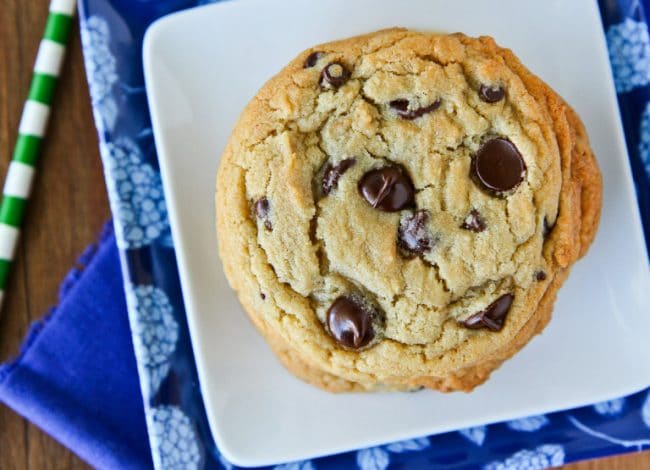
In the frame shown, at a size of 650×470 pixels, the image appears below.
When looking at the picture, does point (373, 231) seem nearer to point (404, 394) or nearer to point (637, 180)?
point (404, 394)

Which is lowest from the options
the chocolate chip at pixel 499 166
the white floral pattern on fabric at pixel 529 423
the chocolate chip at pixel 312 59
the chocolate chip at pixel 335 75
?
the white floral pattern on fabric at pixel 529 423

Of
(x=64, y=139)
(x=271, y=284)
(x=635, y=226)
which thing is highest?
(x=64, y=139)

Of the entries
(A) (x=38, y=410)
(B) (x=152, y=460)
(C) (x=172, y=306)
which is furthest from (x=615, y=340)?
(A) (x=38, y=410)

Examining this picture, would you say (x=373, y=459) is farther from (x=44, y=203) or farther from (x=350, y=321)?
(x=44, y=203)

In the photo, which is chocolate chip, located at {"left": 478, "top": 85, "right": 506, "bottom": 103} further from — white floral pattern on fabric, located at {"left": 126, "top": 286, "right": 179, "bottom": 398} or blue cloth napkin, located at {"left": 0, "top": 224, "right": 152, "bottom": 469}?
blue cloth napkin, located at {"left": 0, "top": 224, "right": 152, "bottom": 469}

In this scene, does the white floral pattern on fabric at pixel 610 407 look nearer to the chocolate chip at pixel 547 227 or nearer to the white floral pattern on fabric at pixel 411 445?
the white floral pattern on fabric at pixel 411 445

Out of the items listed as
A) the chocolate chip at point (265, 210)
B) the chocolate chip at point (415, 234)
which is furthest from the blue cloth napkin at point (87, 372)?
the chocolate chip at point (415, 234)

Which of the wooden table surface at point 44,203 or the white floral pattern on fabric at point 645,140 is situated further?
the wooden table surface at point 44,203
